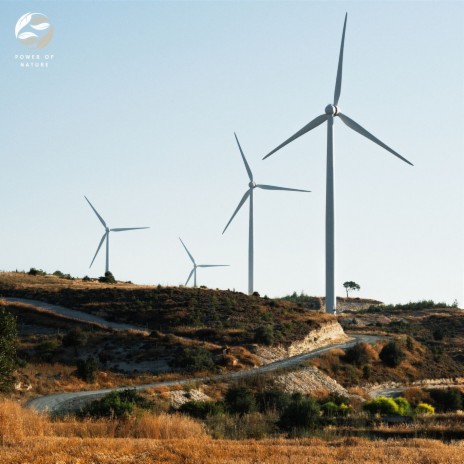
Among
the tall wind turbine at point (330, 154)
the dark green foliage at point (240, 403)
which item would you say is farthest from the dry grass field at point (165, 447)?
the tall wind turbine at point (330, 154)

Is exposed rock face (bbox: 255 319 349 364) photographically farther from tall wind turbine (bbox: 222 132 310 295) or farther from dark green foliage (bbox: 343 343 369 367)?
tall wind turbine (bbox: 222 132 310 295)

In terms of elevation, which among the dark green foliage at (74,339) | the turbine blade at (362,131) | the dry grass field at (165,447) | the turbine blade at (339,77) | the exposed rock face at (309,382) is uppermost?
the turbine blade at (339,77)

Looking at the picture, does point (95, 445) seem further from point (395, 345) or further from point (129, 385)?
point (395, 345)

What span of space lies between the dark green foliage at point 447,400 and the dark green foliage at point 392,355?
15.7 metres

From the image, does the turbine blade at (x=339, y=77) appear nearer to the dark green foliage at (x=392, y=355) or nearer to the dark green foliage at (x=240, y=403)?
the dark green foliage at (x=392, y=355)

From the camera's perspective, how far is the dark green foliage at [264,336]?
78.8 meters

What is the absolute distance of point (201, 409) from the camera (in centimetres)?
4284

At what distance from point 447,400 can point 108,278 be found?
76.0 metres

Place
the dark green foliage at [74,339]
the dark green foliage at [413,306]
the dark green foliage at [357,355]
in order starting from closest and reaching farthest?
1. the dark green foliage at [74,339]
2. the dark green foliage at [357,355]
3. the dark green foliage at [413,306]

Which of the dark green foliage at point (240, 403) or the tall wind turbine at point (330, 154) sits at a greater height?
the tall wind turbine at point (330, 154)

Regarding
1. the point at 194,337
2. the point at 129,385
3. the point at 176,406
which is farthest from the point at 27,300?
the point at 176,406

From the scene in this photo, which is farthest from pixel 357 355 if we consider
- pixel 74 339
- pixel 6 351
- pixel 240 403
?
pixel 6 351

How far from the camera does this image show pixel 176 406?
48.1 metres

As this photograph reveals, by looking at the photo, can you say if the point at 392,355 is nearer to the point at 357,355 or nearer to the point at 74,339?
the point at 357,355
